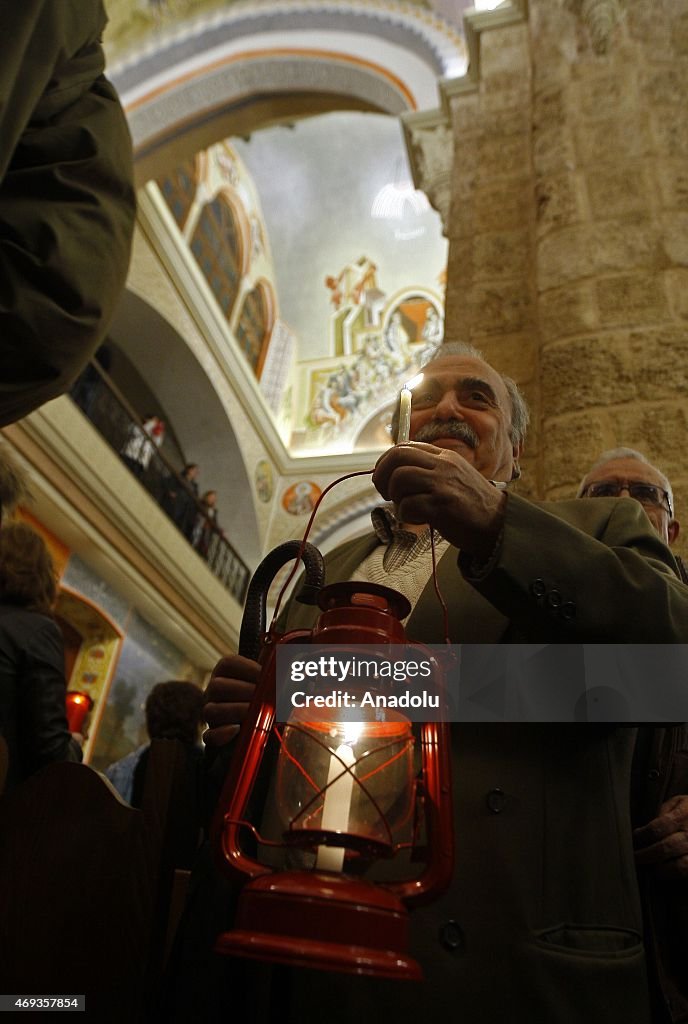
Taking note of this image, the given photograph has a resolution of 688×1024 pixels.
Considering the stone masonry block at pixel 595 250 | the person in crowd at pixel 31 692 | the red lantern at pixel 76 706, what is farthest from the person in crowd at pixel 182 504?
the person in crowd at pixel 31 692

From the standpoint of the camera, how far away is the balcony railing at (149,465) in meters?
9.23

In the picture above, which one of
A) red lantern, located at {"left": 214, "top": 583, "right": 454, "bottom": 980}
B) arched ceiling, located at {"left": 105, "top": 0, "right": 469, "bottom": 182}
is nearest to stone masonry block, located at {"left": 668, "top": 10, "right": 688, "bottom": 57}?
red lantern, located at {"left": 214, "top": 583, "right": 454, "bottom": 980}

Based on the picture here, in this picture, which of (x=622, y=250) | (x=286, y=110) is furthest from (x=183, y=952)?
(x=286, y=110)

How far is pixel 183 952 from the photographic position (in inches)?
40.2

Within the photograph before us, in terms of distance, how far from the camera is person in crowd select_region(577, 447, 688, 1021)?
106 cm

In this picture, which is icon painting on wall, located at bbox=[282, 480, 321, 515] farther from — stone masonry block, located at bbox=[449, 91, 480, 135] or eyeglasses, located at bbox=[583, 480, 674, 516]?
eyeglasses, located at bbox=[583, 480, 674, 516]

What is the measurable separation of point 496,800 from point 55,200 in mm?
1066

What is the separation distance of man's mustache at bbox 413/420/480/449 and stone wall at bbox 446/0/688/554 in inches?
45.1

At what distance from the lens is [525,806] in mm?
934

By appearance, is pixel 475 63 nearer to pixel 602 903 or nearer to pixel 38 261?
pixel 38 261

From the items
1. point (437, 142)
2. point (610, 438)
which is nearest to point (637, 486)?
point (610, 438)

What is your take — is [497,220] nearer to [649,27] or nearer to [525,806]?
[649,27]

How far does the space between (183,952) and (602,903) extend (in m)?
0.56

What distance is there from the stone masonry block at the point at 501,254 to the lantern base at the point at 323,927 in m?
3.17
